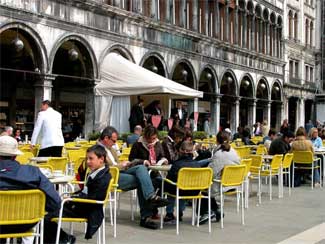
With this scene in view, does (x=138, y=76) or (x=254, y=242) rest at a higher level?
(x=138, y=76)

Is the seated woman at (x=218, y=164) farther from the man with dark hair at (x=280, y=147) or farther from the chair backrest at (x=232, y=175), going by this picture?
the man with dark hair at (x=280, y=147)

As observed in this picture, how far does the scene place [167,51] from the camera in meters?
28.0

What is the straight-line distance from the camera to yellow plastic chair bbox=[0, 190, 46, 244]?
5.04m

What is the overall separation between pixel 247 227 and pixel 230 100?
2831 centimetres

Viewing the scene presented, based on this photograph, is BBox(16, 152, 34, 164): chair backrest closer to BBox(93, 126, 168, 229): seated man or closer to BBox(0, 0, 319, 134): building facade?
BBox(93, 126, 168, 229): seated man

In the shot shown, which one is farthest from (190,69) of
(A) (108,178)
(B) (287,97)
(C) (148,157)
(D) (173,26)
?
(A) (108,178)

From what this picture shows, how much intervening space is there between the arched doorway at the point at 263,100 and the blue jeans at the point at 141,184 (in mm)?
32764

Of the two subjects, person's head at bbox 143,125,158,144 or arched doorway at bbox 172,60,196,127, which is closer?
→ person's head at bbox 143,125,158,144

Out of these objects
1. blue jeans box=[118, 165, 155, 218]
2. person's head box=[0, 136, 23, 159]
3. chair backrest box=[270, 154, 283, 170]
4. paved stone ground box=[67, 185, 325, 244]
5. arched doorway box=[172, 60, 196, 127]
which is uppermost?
arched doorway box=[172, 60, 196, 127]

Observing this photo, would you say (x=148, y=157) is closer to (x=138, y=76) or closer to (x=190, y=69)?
(x=138, y=76)

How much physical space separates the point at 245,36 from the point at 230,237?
31.4 m

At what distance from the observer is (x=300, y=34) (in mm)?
49688

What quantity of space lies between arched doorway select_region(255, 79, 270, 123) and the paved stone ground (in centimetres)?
2991

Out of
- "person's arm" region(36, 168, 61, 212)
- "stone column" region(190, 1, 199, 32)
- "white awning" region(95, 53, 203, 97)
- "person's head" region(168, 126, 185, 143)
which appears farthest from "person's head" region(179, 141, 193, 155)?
"stone column" region(190, 1, 199, 32)
